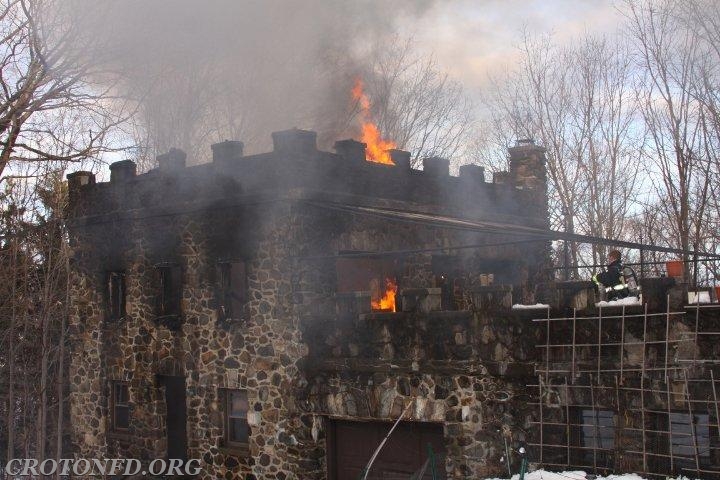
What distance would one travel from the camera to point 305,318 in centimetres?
1492

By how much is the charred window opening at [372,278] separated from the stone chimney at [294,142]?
234 cm

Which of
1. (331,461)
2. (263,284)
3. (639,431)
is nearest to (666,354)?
(639,431)

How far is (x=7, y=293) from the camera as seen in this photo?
20969 millimetres

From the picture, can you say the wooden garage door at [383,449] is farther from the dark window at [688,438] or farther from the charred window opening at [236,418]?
the dark window at [688,438]

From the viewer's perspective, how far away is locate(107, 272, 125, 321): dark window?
61.1 feet

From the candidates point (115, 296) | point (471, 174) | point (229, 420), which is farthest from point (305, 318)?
point (471, 174)

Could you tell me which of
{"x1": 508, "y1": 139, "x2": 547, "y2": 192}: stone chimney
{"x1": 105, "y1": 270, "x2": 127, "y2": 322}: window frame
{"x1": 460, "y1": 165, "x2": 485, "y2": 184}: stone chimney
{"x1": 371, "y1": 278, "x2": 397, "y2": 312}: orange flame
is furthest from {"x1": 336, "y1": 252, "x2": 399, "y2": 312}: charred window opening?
{"x1": 508, "y1": 139, "x2": 547, "y2": 192}: stone chimney

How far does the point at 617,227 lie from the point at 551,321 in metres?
20.0

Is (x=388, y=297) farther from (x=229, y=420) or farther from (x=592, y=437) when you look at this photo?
(x=592, y=437)

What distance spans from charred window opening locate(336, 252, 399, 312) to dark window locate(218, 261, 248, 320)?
1927 millimetres

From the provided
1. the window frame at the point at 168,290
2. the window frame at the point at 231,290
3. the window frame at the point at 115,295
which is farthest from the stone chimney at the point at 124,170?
the window frame at the point at 231,290

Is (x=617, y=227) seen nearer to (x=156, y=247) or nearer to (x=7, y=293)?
(x=156, y=247)

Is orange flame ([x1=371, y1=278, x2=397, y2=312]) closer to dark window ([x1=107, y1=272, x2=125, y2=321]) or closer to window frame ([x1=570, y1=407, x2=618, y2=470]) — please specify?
window frame ([x1=570, y1=407, x2=618, y2=470])

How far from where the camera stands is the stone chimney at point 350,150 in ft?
54.1
